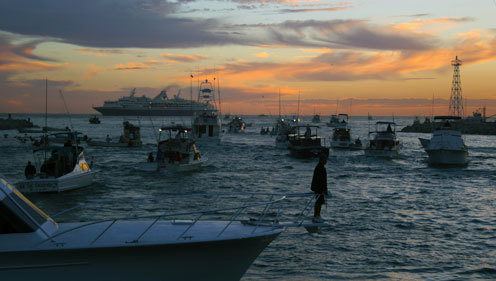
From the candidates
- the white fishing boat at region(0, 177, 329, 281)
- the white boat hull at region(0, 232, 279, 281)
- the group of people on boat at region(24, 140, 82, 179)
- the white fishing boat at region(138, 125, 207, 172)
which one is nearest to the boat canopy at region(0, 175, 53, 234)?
the white fishing boat at region(0, 177, 329, 281)

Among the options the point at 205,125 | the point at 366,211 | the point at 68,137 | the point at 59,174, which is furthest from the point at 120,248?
the point at 205,125

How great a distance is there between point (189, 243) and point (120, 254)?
117 centimetres

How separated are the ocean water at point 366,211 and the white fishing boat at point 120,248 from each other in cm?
331

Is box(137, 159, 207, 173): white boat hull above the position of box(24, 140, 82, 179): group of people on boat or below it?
below

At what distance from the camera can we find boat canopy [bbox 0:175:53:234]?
26.6 feet

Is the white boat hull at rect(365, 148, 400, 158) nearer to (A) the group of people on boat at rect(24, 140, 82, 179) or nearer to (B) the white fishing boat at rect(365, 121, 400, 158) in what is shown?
(B) the white fishing boat at rect(365, 121, 400, 158)

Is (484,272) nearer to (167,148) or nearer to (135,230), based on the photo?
(135,230)

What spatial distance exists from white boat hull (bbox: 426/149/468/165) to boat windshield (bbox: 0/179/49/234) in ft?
120

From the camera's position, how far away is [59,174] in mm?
22781

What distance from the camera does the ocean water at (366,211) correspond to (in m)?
13.0

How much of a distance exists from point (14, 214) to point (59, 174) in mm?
15419

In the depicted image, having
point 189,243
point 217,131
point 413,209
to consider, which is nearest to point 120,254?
point 189,243

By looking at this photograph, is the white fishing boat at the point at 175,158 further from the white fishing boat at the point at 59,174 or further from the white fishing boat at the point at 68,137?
the white fishing boat at the point at 59,174

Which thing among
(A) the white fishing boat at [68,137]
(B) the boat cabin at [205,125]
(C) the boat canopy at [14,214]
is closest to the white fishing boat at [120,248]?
(C) the boat canopy at [14,214]
